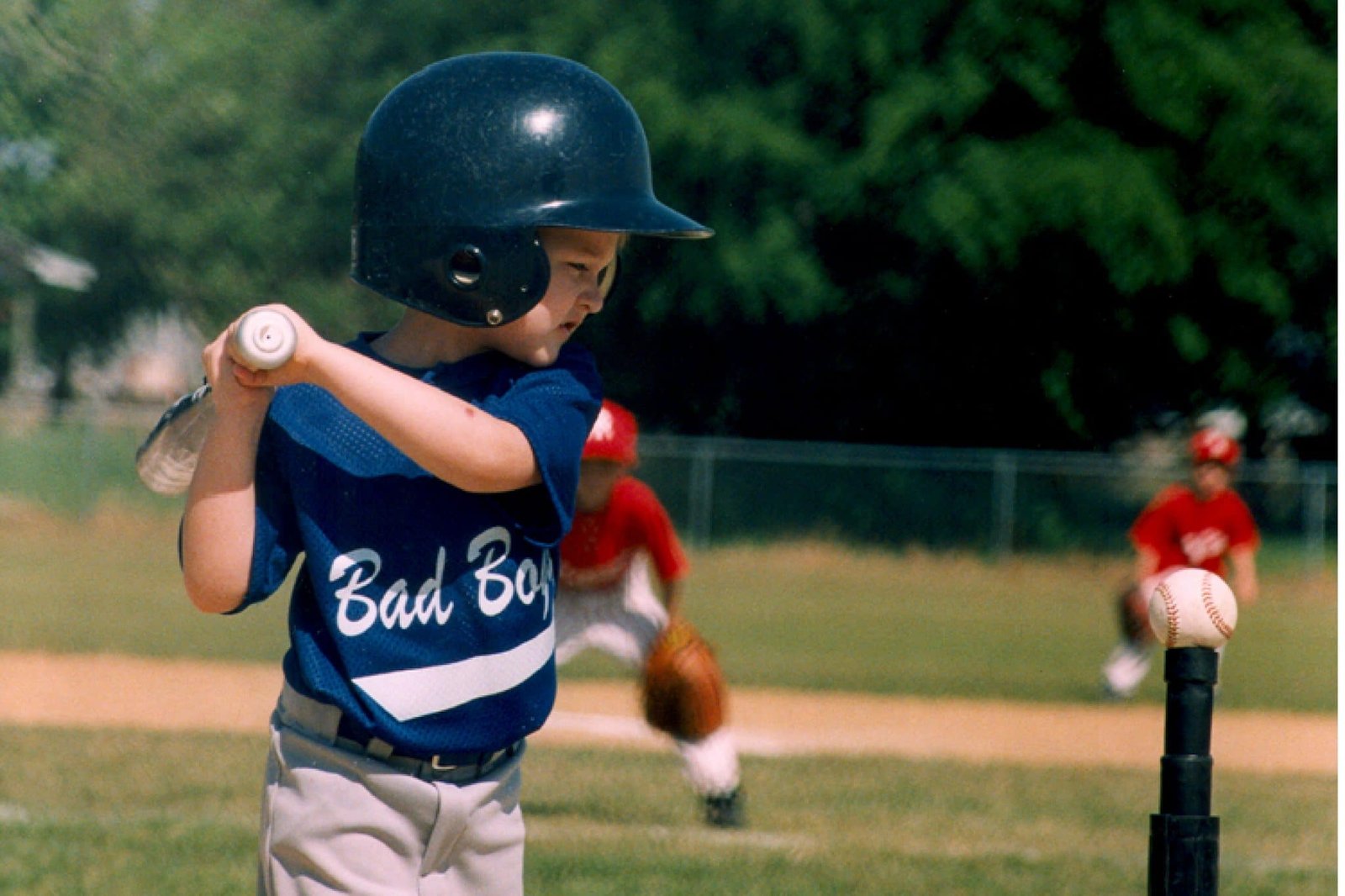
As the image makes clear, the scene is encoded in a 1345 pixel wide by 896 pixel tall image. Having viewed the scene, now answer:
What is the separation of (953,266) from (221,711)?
9791 mm

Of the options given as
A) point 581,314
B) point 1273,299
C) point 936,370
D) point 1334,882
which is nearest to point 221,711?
point 1334,882

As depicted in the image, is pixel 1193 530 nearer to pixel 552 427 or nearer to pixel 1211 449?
pixel 1211 449

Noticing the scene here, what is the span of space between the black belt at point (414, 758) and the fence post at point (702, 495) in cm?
1525

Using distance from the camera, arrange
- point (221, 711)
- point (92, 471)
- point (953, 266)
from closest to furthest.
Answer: point (221, 711)
point (953, 266)
point (92, 471)

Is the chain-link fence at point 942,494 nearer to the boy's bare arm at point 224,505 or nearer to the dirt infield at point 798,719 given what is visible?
the dirt infield at point 798,719

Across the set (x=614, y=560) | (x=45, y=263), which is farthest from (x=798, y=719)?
(x=45, y=263)

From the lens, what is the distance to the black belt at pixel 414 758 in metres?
2.11

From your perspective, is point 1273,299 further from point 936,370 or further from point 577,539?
point 577,539

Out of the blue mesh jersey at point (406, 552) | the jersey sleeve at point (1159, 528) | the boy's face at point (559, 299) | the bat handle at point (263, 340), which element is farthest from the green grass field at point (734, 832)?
the bat handle at point (263, 340)

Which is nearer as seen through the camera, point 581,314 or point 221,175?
point 581,314

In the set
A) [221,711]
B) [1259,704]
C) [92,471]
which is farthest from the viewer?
[92,471]

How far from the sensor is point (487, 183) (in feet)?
6.87

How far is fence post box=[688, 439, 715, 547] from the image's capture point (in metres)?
17.4

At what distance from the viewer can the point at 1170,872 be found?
213 cm
